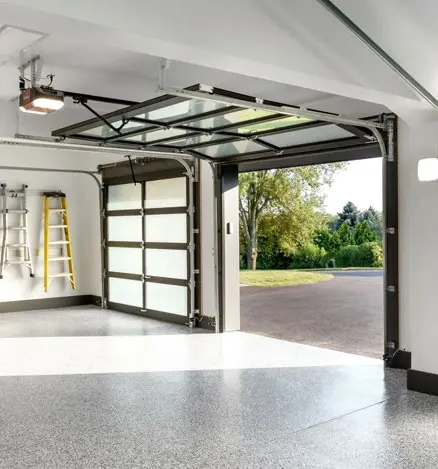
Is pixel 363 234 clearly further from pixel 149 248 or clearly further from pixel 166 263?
pixel 166 263

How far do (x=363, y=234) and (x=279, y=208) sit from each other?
3043 mm

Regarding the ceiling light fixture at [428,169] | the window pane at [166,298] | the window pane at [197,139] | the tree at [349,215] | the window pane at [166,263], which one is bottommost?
the window pane at [166,298]

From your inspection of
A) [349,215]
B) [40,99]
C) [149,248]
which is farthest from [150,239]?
[349,215]

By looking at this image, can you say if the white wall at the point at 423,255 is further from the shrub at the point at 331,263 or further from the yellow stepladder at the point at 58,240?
the shrub at the point at 331,263

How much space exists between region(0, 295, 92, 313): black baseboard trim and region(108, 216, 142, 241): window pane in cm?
123

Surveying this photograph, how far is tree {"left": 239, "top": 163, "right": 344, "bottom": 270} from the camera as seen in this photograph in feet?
64.3

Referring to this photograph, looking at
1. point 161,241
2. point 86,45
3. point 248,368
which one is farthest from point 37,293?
point 86,45

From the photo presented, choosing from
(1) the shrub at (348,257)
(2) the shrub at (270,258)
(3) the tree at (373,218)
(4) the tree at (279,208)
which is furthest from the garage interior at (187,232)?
(3) the tree at (373,218)

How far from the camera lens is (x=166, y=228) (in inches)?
344

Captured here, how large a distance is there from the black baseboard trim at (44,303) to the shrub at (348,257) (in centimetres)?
1166

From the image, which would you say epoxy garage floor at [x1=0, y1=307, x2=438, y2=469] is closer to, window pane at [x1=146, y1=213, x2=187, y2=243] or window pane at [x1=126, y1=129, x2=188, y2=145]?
window pane at [x1=146, y1=213, x2=187, y2=243]

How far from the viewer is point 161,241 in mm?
8844

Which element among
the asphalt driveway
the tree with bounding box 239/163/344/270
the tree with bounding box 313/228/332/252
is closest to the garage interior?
the asphalt driveway

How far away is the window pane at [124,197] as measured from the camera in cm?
933
